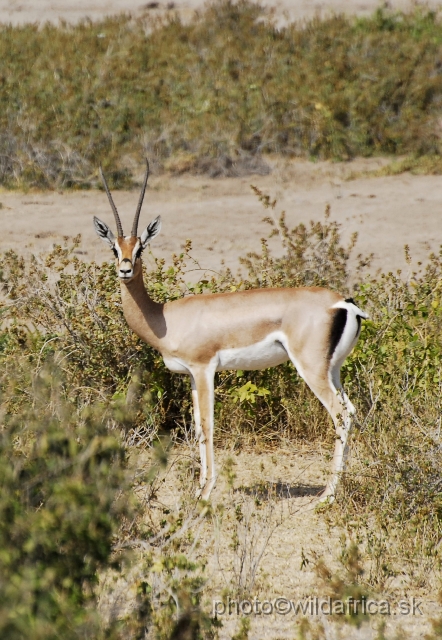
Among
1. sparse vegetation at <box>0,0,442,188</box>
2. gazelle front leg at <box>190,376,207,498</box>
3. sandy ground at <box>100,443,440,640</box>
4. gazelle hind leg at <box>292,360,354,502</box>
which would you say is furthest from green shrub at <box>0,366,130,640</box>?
sparse vegetation at <box>0,0,442,188</box>

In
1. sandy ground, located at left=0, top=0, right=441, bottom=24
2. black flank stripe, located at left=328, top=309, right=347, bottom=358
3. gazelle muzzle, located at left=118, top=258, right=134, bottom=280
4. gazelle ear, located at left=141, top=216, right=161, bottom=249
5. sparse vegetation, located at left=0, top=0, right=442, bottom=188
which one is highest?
sandy ground, located at left=0, top=0, right=441, bottom=24

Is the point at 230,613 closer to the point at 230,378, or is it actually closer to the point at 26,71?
the point at 230,378

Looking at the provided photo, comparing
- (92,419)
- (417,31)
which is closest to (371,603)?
(92,419)

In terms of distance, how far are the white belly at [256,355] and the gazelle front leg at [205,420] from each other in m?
0.12

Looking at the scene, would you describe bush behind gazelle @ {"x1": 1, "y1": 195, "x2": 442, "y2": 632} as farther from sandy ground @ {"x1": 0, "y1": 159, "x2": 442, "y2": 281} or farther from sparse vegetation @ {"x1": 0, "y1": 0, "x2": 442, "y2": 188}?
sparse vegetation @ {"x1": 0, "y1": 0, "x2": 442, "y2": 188}

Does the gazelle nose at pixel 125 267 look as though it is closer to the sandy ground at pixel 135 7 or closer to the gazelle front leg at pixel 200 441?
the gazelle front leg at pixel 200 441

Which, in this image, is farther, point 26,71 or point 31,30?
point 31,30

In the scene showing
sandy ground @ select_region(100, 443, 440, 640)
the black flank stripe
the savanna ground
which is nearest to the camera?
the savanna ground

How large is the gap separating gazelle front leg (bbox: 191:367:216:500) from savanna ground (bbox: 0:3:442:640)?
0.15m

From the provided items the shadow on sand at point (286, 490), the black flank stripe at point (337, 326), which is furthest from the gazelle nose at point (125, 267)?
the shadow on sand at point (286, 490)

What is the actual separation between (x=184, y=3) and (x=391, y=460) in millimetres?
17176

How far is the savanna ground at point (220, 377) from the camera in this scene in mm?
3277

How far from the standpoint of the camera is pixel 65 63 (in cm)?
1577

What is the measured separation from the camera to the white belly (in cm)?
546
